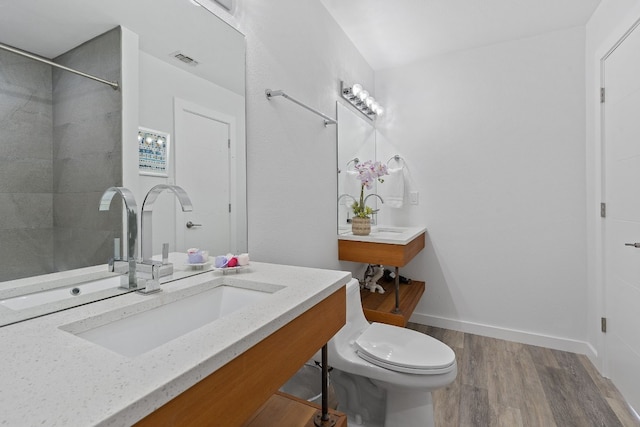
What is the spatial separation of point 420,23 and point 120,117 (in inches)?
85.5

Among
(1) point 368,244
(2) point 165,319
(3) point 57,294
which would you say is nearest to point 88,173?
(3) point 57,294

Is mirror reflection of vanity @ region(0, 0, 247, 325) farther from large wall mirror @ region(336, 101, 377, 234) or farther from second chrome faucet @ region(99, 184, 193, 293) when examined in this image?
large wall mirror @ region(336, 101, 377, 234)

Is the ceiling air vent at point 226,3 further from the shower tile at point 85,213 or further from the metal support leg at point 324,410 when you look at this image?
the metal support leg at point 324,410

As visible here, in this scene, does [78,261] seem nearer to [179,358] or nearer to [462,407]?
[179,358]

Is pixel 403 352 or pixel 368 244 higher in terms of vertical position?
pixel 368 244

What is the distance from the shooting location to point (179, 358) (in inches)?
21.3

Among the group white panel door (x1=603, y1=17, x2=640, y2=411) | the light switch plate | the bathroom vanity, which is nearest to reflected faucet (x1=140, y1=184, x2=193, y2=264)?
the bathroom vanity

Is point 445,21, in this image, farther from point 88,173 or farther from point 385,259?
point 88,173

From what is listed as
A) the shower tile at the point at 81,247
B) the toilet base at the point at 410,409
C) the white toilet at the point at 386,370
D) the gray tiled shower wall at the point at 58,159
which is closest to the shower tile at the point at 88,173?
the gray tiled shower wall at the point at 58,159

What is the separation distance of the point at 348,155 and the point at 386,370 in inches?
62.6

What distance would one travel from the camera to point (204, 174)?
123cm

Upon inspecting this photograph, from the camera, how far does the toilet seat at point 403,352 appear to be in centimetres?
137

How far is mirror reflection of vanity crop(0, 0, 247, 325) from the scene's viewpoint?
0.75m

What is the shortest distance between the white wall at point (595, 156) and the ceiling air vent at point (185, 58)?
228 cm
